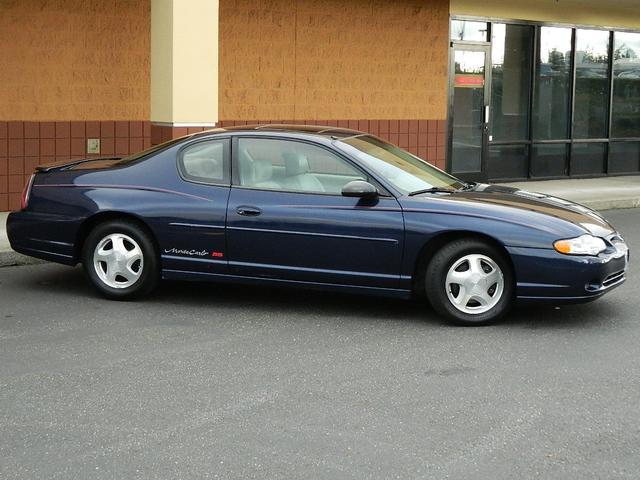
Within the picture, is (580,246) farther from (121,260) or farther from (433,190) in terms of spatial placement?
(121,260)

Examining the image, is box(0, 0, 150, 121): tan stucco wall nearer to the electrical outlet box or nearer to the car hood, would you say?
the electrical outlet box

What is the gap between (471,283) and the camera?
7277mm

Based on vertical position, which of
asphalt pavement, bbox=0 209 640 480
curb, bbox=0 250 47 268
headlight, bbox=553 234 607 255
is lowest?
asphalt pavement, bbox=0 209 640 480

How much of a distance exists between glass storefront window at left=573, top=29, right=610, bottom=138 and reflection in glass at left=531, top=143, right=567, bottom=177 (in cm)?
49

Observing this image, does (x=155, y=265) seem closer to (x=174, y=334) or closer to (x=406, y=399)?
(x=174, y=334)

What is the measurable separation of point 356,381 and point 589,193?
1081 centimetres

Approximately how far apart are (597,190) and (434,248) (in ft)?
31.8

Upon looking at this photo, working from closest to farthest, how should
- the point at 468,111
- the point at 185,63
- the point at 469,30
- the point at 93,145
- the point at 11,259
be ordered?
the point at 11,259 → the point at 185,63 → the point at 93,145 → the point at 469,30 → the point at 468,111

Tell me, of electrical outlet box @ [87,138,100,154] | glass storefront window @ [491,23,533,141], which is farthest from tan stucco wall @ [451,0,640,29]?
electrical outlet box @ [87,138,100,154]

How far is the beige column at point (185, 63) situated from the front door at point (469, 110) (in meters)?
5.49

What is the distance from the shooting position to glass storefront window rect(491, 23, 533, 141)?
17.3 meters

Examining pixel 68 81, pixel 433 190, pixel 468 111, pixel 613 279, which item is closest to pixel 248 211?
pixel 433 190

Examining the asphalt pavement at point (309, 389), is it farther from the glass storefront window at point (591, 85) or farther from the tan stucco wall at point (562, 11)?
the glass storefront window at point (591, 85)

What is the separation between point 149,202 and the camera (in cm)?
794
